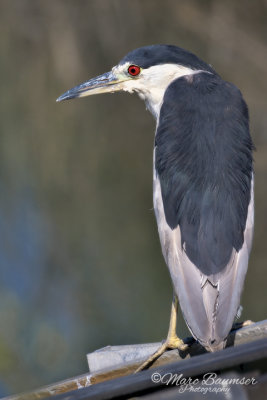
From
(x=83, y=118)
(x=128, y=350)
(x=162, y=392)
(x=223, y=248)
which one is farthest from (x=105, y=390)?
(x=83, y=118)

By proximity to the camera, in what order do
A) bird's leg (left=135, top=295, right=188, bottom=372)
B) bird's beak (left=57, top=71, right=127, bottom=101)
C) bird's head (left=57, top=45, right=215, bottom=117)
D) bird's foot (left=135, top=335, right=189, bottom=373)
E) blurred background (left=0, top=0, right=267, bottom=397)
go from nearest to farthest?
bird's foot (left=135, top=335, right=189, bottom=373) < bird's leg (left=135, top=295, right=188, bottom=372) < bird's head (left=57, top=45, right=215, bottom=117) < bird's beak (left=57, top=71, right=127, bottom=101) < blurred background (left=0, top=0, right=267, bottom=397)

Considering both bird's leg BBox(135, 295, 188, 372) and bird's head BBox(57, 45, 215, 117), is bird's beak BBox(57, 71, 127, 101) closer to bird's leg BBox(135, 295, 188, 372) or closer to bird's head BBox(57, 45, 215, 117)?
bird's head BBox(57, 45, 215, 117)

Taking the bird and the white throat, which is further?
the white throat

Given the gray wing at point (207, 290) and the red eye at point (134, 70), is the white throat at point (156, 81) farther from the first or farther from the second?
the gray wing at point (207, 290)

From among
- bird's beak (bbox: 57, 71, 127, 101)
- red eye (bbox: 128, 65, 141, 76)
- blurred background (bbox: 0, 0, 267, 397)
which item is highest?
red eye (bbox: 128, 65, 141, 76)

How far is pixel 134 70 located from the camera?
2.80 metres

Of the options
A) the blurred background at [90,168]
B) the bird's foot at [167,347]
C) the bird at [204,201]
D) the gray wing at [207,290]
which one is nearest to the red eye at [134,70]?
the bird at [204,201]

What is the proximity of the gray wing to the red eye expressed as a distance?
0.81m

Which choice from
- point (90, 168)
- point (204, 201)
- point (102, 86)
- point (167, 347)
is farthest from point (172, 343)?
point (90, 168)

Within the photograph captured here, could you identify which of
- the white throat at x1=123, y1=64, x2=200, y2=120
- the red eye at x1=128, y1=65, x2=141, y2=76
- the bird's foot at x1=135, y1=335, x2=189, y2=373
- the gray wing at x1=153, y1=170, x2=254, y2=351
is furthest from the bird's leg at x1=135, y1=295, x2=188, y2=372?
the red eye at x1=128, y1=65, x2=141, y2=76

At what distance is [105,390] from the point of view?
1219 mm

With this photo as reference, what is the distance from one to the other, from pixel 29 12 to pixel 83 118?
0.82 m

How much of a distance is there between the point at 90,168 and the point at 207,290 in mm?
3654

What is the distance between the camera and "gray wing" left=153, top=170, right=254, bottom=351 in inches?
73.7
